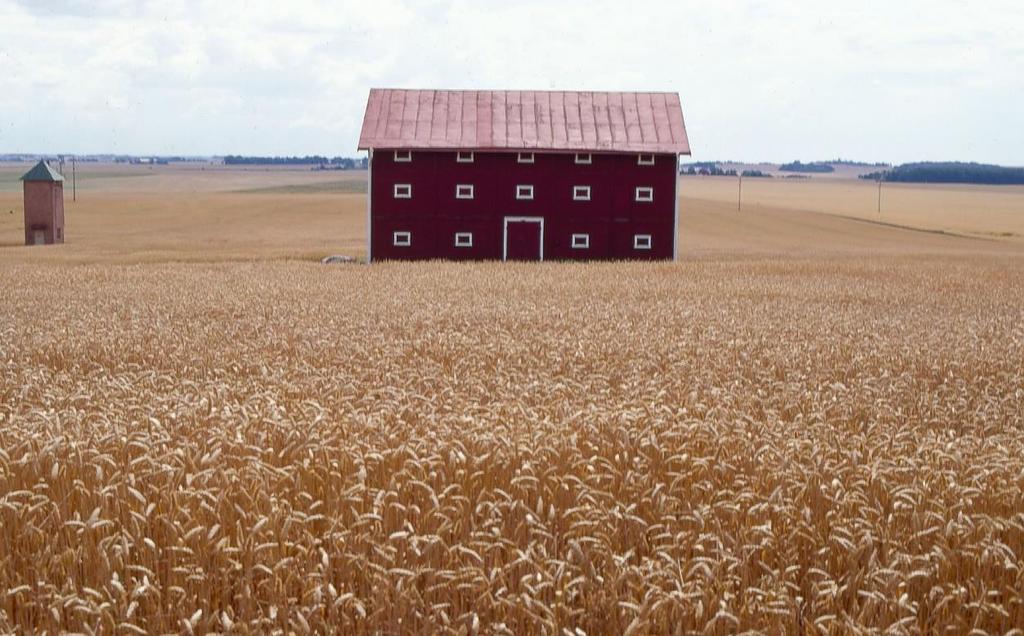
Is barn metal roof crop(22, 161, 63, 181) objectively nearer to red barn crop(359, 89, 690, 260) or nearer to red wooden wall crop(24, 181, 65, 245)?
red wooden wall crop(24, 181, 65, 245)

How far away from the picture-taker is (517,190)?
45375mm

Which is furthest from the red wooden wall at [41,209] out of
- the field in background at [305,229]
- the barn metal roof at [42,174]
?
the field in background at [305,229]

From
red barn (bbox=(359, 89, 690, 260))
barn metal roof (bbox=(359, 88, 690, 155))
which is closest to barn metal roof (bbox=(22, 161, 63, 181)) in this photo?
barn metal roof (bbox=(359, 88, 690, 155))

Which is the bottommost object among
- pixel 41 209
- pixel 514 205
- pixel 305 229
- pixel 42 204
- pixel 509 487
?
pixel 305 229

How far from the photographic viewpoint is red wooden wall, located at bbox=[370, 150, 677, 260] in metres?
44.9

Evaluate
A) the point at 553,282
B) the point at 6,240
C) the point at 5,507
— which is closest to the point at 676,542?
the point at 5,507

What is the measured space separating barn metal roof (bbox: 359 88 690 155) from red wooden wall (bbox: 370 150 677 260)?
1.94 ft

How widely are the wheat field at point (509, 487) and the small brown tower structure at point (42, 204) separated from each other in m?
53.8

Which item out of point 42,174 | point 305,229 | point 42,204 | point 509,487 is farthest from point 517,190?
point 509,487

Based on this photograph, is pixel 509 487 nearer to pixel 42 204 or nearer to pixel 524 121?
pixel 524 121

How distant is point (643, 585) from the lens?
535 cm

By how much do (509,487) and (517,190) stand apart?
3863cm

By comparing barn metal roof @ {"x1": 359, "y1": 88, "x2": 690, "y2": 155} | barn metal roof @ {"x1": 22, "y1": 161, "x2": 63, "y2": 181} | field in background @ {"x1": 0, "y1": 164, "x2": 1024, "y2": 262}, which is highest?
barn metal roof @ {"x1": 359, "y1": 88, "x2": 690, "y2": 155}

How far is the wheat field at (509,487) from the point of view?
17.9 ft
